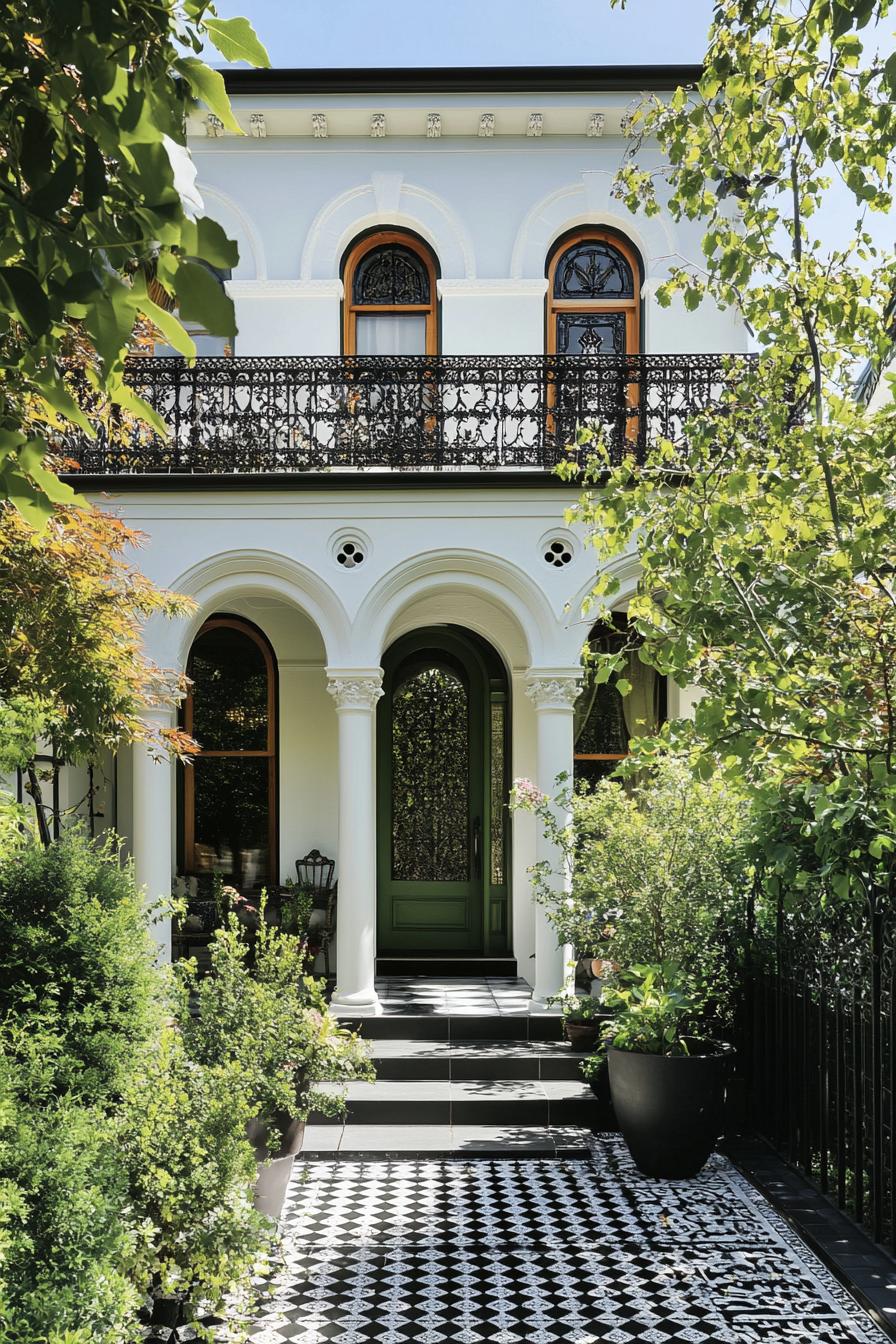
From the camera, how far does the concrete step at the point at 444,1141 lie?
297 inches

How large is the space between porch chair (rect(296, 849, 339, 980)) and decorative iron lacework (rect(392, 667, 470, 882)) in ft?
2.95

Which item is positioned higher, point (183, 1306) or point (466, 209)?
point (466, 209)

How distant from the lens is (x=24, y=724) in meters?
4.89

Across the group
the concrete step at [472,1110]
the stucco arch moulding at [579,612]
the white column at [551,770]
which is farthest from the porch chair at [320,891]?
the stucco arch moulding at [579,612]

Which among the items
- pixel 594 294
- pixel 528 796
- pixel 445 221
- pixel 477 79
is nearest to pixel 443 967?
pixel 528 796

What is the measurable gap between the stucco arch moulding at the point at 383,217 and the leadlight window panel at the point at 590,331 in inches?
43.0

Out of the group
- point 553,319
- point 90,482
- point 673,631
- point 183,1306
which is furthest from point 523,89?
point 183,1306

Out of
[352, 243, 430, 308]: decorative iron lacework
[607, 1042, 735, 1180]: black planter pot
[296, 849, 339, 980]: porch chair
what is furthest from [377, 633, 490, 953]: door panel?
[607, 1042, 735, 1180]: black planter pot

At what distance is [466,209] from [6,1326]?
422 inches

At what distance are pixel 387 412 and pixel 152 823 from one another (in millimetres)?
4158

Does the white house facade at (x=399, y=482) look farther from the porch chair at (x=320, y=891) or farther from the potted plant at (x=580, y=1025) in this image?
the potted plant at (x=580, y=1025)

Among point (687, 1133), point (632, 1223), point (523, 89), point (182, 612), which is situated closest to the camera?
point (632, 1223)

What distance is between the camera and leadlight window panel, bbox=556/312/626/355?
11.7m

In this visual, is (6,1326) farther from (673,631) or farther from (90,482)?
(90,482)
